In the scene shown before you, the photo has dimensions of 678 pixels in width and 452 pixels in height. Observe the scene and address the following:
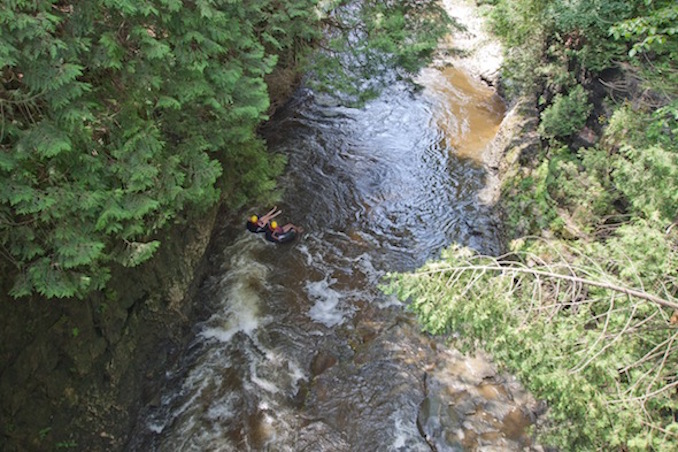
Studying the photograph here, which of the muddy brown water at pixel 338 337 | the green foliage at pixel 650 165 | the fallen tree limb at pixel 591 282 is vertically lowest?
the muddy brown water at pixel 338 337

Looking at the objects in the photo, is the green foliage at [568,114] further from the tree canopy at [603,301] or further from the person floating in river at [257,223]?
the person floating in river at [257,223]

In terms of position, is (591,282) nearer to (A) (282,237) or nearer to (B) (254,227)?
(A) (282,237)

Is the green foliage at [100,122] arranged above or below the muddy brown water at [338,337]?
above

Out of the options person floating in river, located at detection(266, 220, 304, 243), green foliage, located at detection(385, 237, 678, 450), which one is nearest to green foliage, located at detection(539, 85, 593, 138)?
green foliage, located at detection(385, 237, 678, 450)

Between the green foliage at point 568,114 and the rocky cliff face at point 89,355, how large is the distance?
9.20 meters

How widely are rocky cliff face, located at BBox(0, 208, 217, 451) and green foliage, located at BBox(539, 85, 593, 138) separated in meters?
9.20

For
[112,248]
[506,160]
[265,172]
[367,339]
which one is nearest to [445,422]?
[367,339]

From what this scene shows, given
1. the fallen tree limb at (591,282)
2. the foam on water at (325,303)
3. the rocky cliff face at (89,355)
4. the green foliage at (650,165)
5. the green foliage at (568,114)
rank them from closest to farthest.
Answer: the fallen tree limb at (591,282) < the rocky cliff face at (89,355) < the green foliage at (650,165) < the foam on water at (325,303) < the green foliage at (568,114)

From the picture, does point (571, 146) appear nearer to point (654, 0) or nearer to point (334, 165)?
point (654, 0)

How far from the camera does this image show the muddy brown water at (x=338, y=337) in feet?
21.8

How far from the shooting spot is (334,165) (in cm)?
1264

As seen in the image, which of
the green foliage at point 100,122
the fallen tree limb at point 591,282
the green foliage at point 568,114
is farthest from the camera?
the green foliage at point 568,114

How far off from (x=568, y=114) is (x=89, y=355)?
11039 millimetres

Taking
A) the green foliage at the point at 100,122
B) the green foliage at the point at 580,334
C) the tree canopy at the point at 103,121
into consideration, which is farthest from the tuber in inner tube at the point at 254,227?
the green foliage at the point at 580,334
